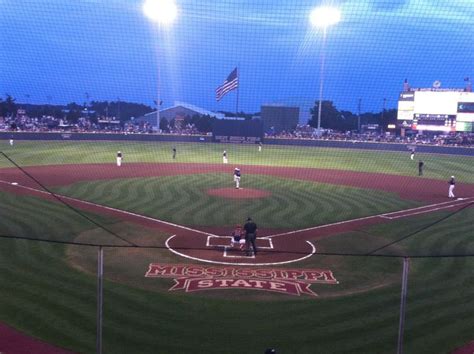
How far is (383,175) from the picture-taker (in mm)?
32688

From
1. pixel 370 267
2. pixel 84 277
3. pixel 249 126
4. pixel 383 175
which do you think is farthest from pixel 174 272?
pixel 249 126

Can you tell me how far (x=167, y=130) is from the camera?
2461 inches

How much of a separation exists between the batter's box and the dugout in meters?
40.4

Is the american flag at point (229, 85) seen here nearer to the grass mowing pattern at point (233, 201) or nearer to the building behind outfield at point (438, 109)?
the grass mowing pattern at point (233, 201)

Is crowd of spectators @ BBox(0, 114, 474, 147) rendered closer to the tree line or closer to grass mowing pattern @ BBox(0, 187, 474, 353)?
the tree line

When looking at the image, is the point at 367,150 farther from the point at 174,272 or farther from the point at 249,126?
the point at 174,272

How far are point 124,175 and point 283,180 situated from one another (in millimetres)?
9951

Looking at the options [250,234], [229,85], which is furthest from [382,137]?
[250,234]

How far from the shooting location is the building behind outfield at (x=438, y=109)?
5625cm

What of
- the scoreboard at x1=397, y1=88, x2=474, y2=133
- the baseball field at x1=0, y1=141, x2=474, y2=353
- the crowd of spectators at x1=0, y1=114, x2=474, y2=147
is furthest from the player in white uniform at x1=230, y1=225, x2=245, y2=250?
the scoreboard at x1=397, y1=88, x2=474, y2=133

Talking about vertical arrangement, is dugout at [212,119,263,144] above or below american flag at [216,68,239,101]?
below

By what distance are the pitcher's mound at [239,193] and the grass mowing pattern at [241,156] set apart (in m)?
14.3

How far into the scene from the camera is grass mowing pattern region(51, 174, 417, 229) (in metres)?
17.5

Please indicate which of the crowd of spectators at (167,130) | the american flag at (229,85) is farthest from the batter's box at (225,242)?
the crowd of spectators at (167,130)
